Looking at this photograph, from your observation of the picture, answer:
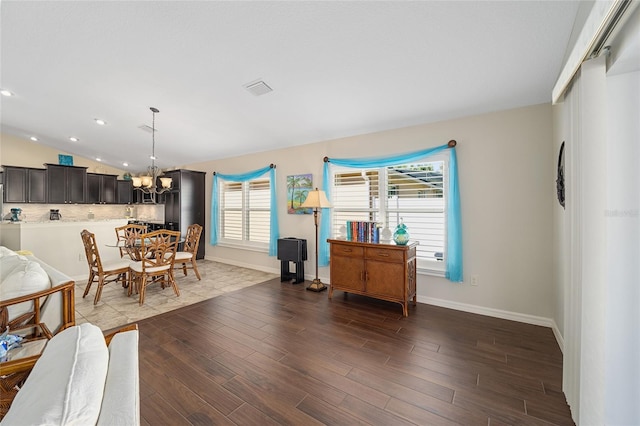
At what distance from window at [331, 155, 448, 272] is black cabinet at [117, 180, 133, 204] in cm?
670

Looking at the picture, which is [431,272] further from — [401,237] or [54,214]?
[54,214]

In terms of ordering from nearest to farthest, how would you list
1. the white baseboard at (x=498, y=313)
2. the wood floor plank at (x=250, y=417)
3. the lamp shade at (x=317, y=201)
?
Answer: the wood floor plank at (x=250, y=417) → the white baseboard at (x=498, y=313) → the lamp shade at (x=317, y=201)

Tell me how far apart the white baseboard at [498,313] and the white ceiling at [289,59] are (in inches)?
92.2

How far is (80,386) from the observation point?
0.76m

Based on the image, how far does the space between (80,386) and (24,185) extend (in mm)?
7982

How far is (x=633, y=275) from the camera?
4.68ft

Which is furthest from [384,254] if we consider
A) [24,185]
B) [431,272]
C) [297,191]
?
[24,185]

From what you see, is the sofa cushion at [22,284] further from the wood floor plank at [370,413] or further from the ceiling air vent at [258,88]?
the ceiling air vent at [258,88]

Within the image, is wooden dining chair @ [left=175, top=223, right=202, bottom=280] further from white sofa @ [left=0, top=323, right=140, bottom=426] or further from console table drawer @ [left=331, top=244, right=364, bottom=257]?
white sofa @ [left=0, top=323, right=140, bottom=426]

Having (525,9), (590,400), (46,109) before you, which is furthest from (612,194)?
(46,109)

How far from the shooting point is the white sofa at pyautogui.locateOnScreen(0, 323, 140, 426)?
2.17 ft

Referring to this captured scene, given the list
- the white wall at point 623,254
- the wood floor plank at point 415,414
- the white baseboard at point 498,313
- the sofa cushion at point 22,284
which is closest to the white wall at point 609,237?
the white wall at point 623,254

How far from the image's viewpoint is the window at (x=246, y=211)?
17.9 ft

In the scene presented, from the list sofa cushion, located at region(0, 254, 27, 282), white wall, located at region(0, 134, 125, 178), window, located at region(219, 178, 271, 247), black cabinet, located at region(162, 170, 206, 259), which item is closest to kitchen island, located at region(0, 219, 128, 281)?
black cabinet, located at region(162, 170, 206, 259)
